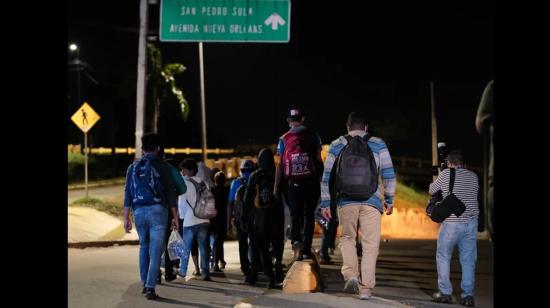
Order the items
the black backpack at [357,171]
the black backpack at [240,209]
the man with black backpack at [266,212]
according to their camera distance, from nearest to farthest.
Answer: the black backpack at [357,171] < the man with black backpack at [266,212] < the black backpack at [240,209]

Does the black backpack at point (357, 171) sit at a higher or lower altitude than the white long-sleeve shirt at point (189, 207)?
higher

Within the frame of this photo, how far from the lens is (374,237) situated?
8539 mm

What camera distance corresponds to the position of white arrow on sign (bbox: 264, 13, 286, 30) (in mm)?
20609

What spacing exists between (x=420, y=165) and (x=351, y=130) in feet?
186

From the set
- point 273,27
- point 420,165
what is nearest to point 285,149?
point 273,27

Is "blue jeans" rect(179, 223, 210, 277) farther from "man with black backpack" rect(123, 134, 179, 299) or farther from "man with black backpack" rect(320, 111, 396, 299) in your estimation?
"man with black backpack" rect(320, 111, 396, 299)

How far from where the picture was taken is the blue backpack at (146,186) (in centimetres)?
937

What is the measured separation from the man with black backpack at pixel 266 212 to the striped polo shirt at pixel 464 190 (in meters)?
2.27

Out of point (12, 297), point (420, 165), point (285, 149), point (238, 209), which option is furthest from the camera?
point (420, 165)

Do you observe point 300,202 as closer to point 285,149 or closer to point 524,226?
point 285,149

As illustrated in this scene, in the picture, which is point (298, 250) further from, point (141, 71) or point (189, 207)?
point (141, 71)

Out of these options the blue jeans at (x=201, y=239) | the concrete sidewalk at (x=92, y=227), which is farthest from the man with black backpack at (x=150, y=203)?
the concrete sidewalk at (x=92, y=227)

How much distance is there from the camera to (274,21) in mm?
20641

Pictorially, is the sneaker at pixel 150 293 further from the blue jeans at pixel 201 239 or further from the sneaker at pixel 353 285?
the sneaker at pixel 353 285
